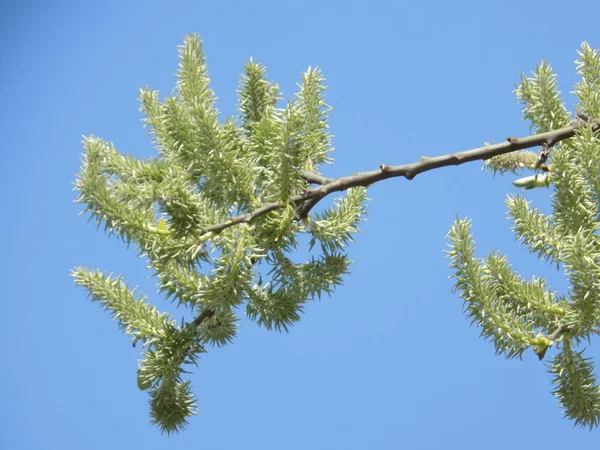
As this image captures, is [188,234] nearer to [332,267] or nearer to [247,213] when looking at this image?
[247,213]

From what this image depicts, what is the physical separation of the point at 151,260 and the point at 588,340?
0.52 meters

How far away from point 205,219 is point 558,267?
0.42 metres

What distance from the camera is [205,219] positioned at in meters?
0.99

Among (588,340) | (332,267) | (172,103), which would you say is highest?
(172,103)

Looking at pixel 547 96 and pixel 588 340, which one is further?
pixel 547 96

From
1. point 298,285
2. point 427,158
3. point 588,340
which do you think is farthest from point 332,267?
point 588,340

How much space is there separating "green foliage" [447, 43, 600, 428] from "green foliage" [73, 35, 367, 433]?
180 mm

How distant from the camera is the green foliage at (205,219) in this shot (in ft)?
3.13

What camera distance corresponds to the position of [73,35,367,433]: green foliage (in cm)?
95

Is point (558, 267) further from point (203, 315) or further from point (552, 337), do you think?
point (203, 315)

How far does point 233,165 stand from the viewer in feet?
3.20

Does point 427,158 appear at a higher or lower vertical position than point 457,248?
higher

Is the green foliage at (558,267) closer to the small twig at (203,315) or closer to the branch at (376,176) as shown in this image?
the branch at (376,176)

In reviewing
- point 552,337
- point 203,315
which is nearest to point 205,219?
point 203,315
